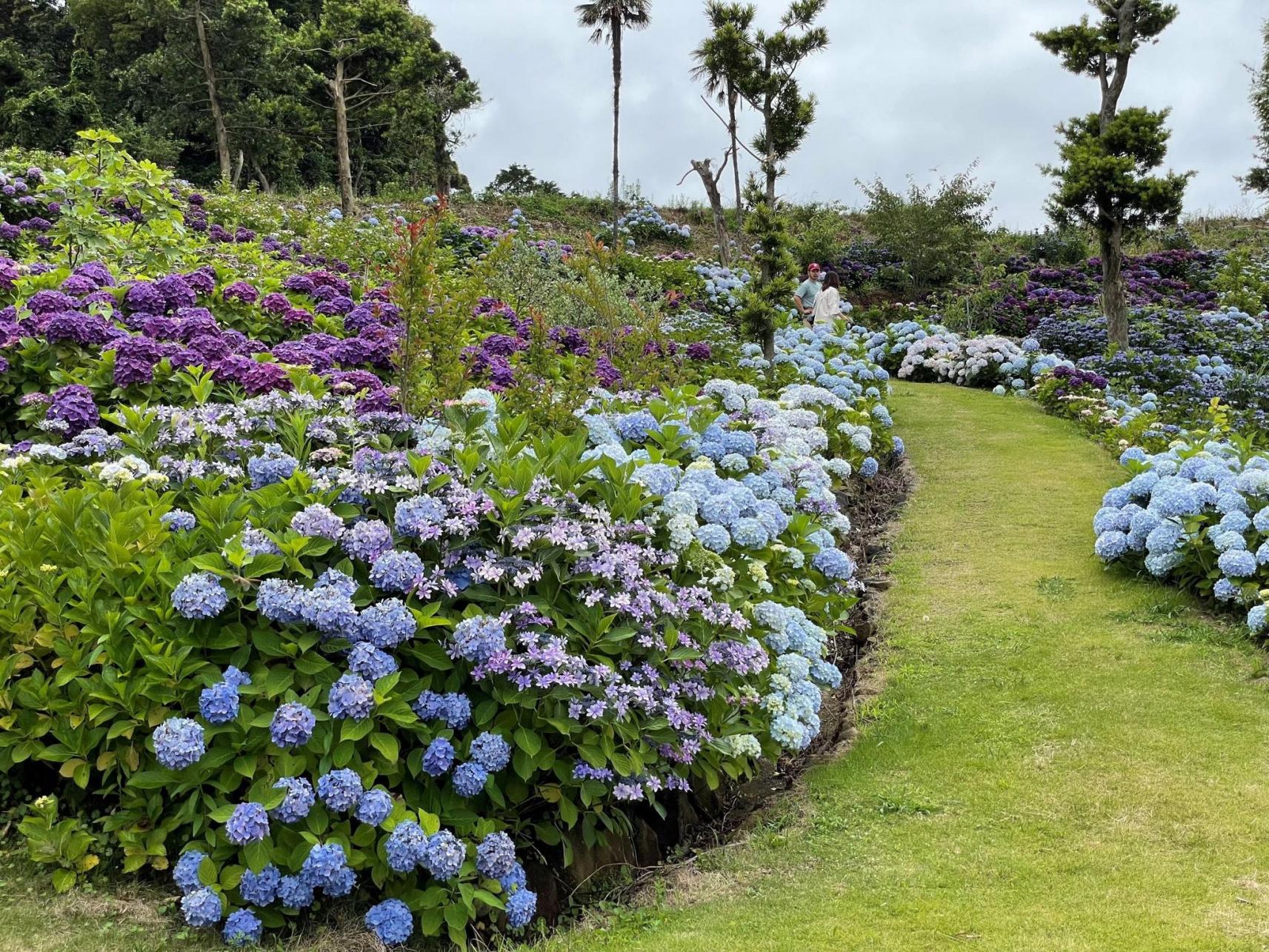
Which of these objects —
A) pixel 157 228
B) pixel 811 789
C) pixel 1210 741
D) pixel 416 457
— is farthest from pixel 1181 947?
pixel 157 228

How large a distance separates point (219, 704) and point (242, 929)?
58 centimetres

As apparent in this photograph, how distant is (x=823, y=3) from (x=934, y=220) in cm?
662

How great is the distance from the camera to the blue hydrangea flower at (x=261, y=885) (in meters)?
2.52

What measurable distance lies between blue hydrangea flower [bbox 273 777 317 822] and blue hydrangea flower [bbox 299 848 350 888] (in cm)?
10

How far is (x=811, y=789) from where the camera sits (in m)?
3.80

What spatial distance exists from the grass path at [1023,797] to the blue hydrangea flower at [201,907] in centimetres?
97

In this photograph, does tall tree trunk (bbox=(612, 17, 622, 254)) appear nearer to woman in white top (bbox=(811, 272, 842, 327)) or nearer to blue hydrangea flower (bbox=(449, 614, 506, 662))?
woman in white top (bbox=(811, 272, 842, 327))

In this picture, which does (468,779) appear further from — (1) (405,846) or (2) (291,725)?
(2) (291,725)

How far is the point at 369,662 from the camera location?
8.87ft

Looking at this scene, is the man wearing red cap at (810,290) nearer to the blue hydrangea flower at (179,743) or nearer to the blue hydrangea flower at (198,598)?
the blue hydrangea flower at (198,598)

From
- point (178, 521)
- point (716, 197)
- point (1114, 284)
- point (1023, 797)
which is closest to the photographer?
point (178, 521)

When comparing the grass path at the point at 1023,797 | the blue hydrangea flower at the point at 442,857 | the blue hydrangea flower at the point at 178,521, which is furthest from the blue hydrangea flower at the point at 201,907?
the blue hydrangea flower at the point at 178,521

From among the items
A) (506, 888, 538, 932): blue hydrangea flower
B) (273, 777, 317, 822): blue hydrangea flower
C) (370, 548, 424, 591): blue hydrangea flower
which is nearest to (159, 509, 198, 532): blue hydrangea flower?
(370, 548, 424, 591): blue hydrangea flower

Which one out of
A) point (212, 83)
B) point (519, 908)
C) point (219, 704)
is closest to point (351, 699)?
point (219, 704)
